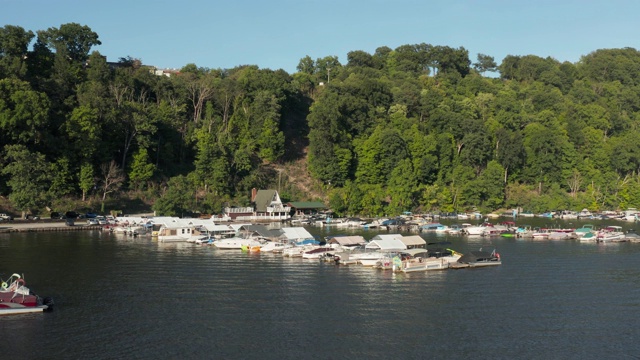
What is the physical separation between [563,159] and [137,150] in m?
68.9

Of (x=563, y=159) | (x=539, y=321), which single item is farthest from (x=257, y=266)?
(x=563, y=159)

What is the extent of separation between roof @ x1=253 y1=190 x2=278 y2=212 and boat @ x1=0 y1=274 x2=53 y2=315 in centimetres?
5212

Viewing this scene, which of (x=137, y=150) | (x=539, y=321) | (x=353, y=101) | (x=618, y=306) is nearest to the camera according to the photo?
(x=539, y=321)

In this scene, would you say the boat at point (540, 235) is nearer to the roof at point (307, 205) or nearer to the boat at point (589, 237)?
the boat at point (589, 237)

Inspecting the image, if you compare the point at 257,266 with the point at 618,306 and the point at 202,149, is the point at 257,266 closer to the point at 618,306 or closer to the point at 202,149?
the point at 618,306

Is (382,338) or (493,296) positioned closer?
(382,338)

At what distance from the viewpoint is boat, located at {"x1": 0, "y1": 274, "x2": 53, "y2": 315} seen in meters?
33.5

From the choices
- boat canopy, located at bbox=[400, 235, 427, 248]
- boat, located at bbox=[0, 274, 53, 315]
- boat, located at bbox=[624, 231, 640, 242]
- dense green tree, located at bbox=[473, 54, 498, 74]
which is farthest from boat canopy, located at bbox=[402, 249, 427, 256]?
dense green tree, located at bbox=[473, 54, 498, 74]

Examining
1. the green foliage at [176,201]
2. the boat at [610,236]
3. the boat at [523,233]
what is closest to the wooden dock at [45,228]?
the green foliage at [176,201]

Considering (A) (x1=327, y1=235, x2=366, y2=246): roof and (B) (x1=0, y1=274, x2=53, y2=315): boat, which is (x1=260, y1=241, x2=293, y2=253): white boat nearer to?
(A) (x1=327, y1=235, x2=366, y2=246): roof

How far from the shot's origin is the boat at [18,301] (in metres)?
33.5

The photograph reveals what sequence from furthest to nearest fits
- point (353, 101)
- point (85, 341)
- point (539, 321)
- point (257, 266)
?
point (353, 101)
point (257, 266)
point (539, 321)
point (85, 341)

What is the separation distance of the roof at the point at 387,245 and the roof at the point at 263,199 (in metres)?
36.1

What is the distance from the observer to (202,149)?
8919 centimetres
